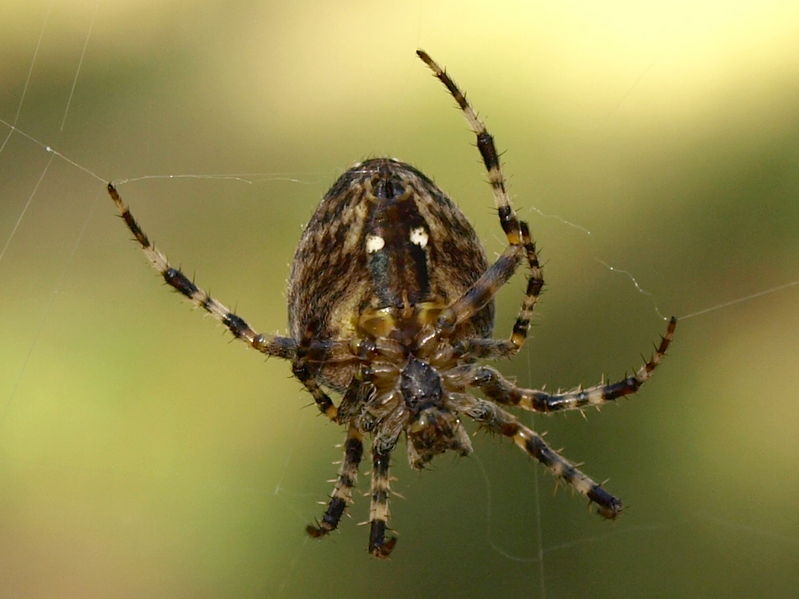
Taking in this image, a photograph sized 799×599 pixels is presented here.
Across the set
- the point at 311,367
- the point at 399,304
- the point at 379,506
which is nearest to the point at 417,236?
the point at 399,304

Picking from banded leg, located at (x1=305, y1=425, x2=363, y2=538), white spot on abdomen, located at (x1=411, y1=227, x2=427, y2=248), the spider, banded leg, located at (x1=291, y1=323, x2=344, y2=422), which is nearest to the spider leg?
the spider

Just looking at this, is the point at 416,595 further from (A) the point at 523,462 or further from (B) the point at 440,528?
(A) the point at 523,462

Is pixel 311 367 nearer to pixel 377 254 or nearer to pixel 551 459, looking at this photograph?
pixel 377 254

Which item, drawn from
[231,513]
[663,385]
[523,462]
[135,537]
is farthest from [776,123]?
[135,537]

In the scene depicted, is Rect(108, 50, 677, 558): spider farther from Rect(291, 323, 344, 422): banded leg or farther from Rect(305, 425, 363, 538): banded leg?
Rect(305, 425, 363, 538): banded leg

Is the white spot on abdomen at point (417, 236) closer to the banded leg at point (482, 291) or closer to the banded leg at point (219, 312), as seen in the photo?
the banded leg at point (482, 291)

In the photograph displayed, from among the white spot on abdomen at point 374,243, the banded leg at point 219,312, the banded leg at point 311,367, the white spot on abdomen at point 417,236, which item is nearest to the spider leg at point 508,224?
the white spot on abdomen at point 417,236

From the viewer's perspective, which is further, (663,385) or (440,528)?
(663,385)
